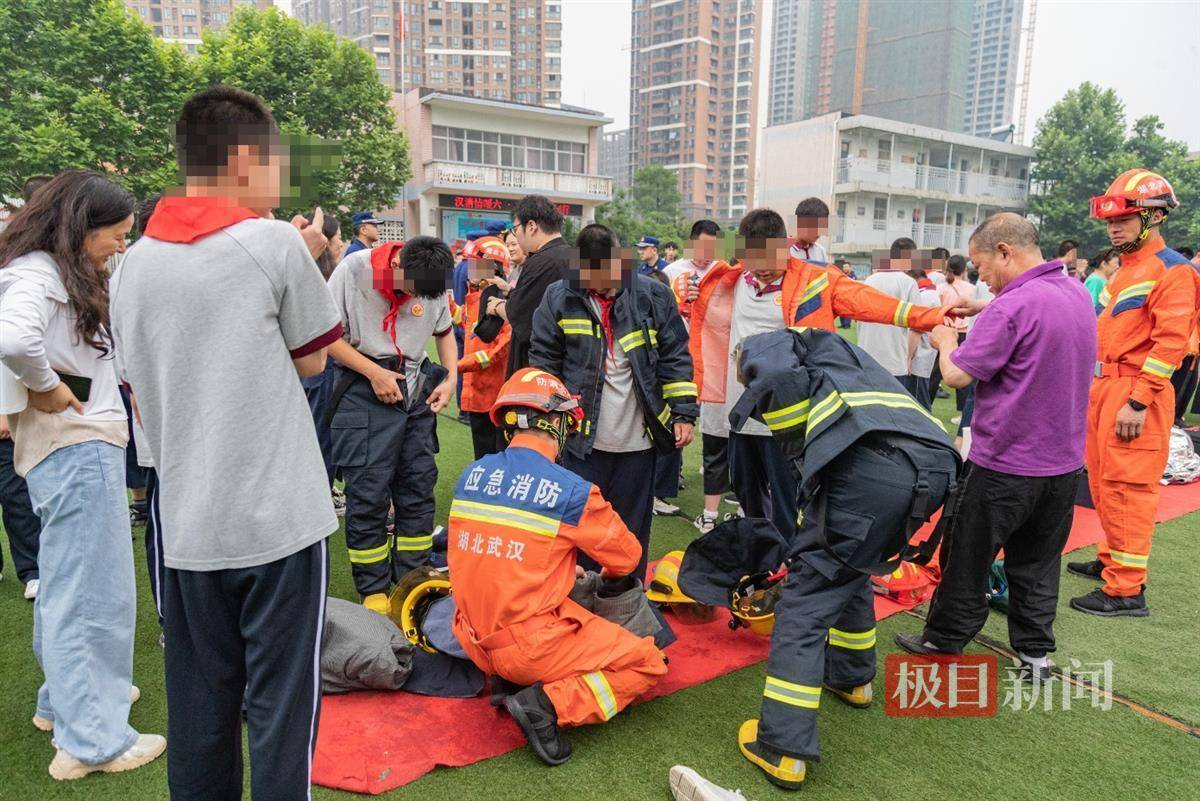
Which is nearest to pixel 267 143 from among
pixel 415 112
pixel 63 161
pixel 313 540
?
pixel 313 540

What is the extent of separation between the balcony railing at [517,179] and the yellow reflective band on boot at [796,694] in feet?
106

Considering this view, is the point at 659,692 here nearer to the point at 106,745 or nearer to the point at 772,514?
the point at 772,514

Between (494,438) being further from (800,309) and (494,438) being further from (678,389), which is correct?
(800,309)

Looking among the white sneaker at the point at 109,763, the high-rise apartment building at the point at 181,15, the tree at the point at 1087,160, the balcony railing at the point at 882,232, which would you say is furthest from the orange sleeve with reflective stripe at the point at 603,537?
the high-rise apartment building at the point at 181,15

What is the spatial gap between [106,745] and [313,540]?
153 cm

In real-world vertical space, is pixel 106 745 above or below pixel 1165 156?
below

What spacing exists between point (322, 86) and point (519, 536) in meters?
27.8

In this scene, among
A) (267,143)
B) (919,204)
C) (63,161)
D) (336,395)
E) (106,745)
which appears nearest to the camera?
(267,143)

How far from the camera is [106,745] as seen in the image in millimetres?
2479

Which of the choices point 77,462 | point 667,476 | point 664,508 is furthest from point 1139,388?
point 77,462

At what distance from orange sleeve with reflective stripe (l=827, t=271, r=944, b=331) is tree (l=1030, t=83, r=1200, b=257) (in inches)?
1609

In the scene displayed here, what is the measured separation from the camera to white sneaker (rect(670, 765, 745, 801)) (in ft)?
7.47

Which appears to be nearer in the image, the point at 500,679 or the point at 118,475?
the point at 118,475

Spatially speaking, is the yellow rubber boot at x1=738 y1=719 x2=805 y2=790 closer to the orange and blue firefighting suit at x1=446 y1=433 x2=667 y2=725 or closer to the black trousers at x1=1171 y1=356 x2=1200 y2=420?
the orange and blue firefighting suit at x1=446 y1=433 x2=667 y2=725
